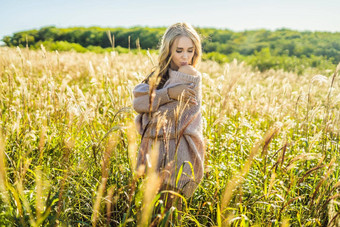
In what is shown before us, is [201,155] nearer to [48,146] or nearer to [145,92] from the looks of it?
[145,92]

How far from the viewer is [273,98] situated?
9.91 ft

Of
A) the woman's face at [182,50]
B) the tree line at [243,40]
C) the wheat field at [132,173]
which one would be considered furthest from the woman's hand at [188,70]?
the tree line at [243,40]

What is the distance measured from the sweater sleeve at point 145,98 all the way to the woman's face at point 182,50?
0.29 meters

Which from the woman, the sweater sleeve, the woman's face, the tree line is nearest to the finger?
the woman

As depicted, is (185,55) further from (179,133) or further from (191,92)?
(179,133)

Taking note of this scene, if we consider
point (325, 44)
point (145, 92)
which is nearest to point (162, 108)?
point (145, 92)

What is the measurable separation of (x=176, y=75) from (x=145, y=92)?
0.22 meters

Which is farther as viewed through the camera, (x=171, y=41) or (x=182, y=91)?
(x=171, y=41)

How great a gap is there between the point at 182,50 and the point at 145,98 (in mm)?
443

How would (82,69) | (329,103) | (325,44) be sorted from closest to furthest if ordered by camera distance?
(329,103) < (82,69) < (325,44)

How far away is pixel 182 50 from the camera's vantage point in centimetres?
193

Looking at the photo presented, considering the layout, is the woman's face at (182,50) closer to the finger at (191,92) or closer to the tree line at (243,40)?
the finger at (191,92)

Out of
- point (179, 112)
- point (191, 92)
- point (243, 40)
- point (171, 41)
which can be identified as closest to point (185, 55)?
point (171, 41)

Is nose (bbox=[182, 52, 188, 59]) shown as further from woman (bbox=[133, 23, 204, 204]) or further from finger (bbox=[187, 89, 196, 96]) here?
finger (bbox=[187, 89, 196, 96])
